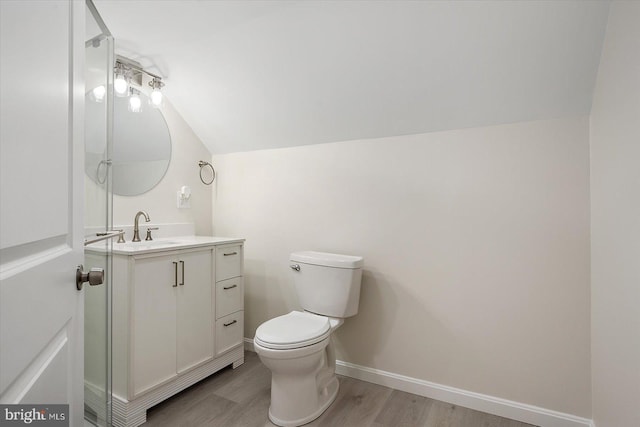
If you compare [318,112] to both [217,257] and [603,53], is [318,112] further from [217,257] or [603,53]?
[603,53]

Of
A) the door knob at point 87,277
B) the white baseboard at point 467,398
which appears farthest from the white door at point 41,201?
the white baseboard at point 467,398

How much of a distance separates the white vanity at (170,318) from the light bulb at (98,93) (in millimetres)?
848

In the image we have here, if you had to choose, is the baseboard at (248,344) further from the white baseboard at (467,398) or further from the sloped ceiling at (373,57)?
the sloped ceiling at (373,57)

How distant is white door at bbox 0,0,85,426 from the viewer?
483mm

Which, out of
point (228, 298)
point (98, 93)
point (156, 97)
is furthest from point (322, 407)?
point (156, 97)

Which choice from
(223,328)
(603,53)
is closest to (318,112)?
(603,53)

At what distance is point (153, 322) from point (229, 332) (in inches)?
24.2

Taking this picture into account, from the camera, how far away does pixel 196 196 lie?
2.74 m

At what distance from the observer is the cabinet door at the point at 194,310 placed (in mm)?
1956

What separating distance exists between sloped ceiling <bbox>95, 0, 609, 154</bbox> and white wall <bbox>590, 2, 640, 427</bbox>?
0.21m

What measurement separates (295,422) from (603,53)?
7.58 feet

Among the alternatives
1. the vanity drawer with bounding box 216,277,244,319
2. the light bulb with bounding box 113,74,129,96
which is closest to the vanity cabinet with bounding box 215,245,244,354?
the vanity drawer with bounding box 216,277,244,319

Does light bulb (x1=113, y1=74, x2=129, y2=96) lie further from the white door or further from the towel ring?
the white door

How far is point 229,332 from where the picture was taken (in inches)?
90.0
